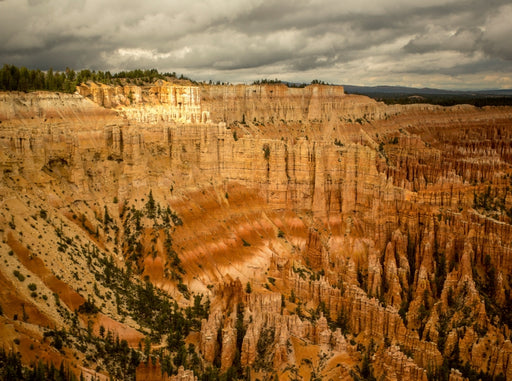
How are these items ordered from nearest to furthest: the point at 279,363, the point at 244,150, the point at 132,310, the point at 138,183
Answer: the point at 279,363 < the point at 132,310 < the point at 138,183 < the point at 244,150

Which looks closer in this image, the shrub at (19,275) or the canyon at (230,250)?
the shrub at (19,275)

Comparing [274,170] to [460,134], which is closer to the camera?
[274,170]

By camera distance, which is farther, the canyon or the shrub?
the canyon

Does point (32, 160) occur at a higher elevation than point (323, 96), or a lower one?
lower

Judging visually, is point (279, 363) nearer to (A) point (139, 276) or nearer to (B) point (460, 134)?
(A) point (139, 276)

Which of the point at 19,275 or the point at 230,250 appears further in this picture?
the point at 230,250

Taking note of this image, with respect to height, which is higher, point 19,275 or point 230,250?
point 19,275

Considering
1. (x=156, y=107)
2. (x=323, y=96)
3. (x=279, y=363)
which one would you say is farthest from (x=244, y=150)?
(x=323, y=96)

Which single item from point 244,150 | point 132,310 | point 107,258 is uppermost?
point 244,150
